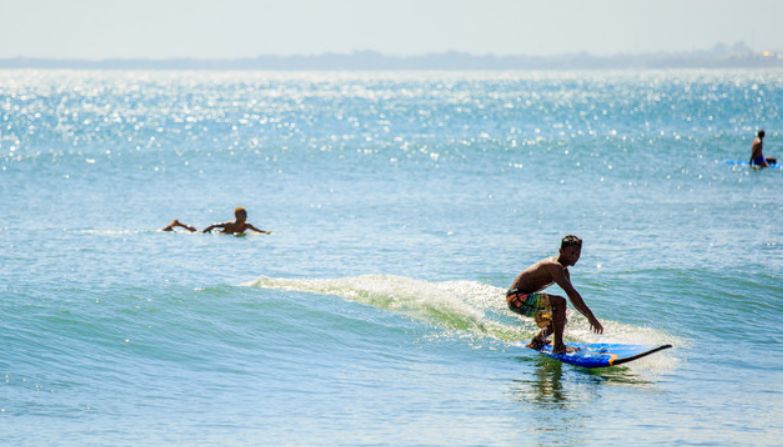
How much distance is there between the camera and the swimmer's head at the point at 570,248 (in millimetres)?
13031

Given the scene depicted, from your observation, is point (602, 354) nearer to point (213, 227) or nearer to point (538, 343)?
point (538, 343)

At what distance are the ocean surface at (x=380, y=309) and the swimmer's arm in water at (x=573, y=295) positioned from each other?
2.32ft

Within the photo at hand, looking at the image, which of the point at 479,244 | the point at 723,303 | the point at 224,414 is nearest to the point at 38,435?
the point at 224,414

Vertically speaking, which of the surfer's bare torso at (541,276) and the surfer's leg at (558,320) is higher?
the surfer's bare torso at (541,276)

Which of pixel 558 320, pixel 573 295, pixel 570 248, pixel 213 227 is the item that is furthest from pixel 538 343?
pixel 213 227

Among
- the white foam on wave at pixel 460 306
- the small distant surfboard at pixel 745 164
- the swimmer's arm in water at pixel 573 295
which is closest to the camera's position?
the swimmer's arm in water at pixel 573 295

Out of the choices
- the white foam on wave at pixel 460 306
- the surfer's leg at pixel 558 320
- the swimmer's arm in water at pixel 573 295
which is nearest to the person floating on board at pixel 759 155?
the white foam on wave at pixel 460 306

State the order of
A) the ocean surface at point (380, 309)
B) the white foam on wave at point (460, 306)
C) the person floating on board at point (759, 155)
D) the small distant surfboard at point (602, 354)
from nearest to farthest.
→ the ocean surface at point (380, 309), the small distant surfboard at point (602, 354), the white foam on wave at point (460, 306), the person floating on board at point (759, 155)

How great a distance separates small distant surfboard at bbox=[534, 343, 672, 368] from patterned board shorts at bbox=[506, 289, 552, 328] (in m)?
0.57

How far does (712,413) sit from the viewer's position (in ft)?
38.1

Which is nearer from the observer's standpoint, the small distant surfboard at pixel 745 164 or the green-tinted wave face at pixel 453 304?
the green-tinted wave face at pixel 453 304

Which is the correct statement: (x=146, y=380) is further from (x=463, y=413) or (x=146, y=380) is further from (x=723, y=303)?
(x=723, y=303)

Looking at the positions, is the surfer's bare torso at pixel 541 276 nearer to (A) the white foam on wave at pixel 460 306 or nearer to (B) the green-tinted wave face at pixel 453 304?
(A) the white foam on wave at pixel 460 306

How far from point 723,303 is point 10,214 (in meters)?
19.1
